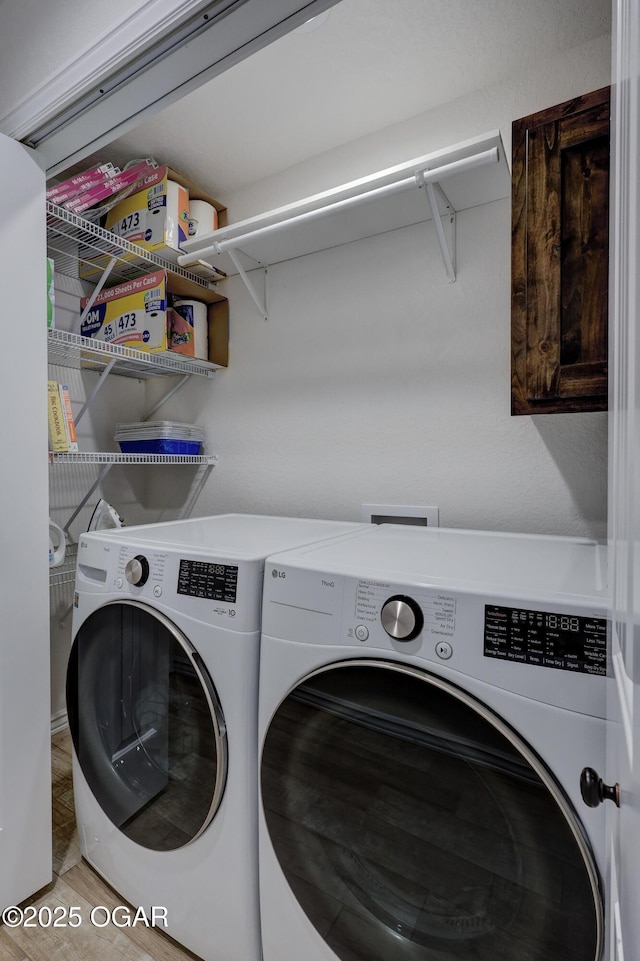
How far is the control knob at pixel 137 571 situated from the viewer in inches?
46.6

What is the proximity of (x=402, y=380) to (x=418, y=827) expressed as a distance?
1.34 m

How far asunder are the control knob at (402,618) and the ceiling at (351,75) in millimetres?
1475

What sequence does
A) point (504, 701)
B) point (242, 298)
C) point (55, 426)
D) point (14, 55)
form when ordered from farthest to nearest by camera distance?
point (242, 298)
point (55, 426)
point (14, 55)
point (504, 701)

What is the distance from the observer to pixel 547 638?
71 centimetres

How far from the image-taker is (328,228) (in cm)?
167

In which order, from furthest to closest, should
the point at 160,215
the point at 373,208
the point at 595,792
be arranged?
the point at 160,215 → the point at 373,208 → the point at 595,792

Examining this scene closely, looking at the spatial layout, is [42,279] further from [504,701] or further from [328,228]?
[504,701]

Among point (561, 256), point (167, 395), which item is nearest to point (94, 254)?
point (167, 395)

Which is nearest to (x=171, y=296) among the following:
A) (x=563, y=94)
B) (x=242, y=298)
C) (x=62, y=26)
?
(x=242, y=298)

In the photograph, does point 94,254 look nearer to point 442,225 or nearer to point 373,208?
point 373,208

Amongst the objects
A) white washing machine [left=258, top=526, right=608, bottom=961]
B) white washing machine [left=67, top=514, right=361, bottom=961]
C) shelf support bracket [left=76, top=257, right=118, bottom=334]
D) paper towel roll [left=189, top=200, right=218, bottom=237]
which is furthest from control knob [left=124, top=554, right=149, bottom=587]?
paper towel roll [left=189, top=200, right=218, bottom=237]

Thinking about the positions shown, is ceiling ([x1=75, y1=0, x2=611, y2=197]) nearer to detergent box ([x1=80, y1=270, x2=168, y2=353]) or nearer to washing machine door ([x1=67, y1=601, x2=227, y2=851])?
detergent box ([x1=80, y1=270, x2=168, y2=353])

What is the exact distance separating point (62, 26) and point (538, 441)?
1.67 m

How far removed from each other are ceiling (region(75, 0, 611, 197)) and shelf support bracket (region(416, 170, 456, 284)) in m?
0.42
